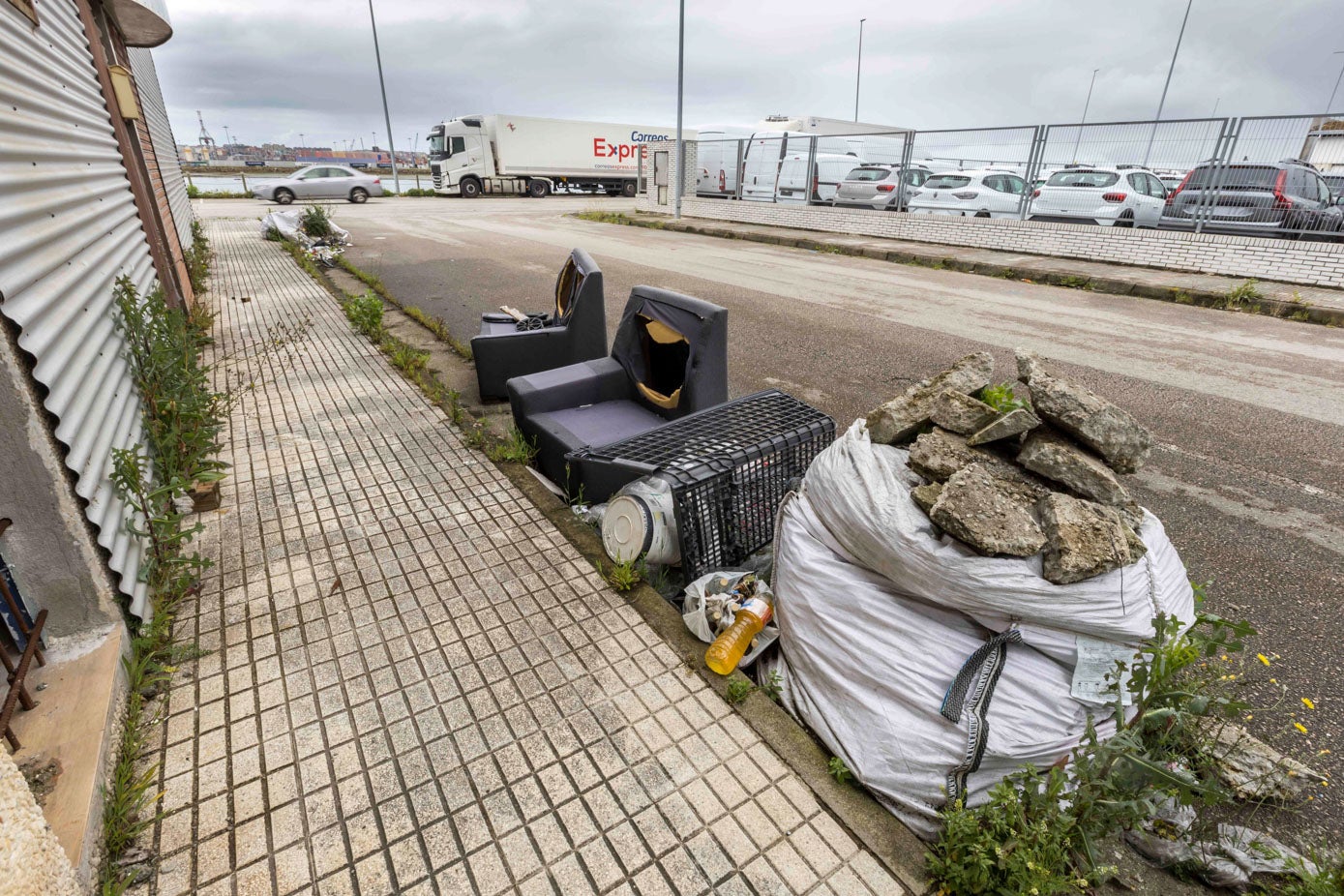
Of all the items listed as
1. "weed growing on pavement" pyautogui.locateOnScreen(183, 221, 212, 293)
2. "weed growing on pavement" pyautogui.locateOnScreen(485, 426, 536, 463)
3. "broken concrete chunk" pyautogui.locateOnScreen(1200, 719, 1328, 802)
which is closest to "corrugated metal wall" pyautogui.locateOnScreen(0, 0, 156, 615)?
"weed growing on pavement" pyautogui.locateOnScreen(485, 426, 536, 463)

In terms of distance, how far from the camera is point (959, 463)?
2.08m

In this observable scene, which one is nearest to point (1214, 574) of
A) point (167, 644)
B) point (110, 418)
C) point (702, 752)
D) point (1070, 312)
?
point (702, 752)

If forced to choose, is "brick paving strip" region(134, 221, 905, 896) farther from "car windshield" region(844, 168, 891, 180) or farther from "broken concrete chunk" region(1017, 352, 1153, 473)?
"car windshield" region(844, 168, 891, 180)

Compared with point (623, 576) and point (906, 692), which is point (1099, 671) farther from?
point (623, 576)

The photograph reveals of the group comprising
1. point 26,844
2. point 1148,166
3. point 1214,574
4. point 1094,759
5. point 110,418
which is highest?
point 1148,166

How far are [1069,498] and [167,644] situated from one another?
3.12 meters

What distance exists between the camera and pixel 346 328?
21.8ft

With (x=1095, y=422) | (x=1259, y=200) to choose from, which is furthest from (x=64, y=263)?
(x=1259, y=200)

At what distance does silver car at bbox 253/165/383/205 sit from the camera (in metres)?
24.5

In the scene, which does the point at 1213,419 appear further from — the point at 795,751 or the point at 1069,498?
the point at 795,751

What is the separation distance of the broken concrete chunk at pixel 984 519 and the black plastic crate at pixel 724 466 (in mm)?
829

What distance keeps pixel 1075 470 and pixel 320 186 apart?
97.2 ft

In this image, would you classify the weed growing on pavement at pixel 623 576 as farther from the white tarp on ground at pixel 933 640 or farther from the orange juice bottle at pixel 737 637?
the white tarp on ground at pixel 933 640

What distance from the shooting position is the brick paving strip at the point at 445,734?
1676 millimetres
